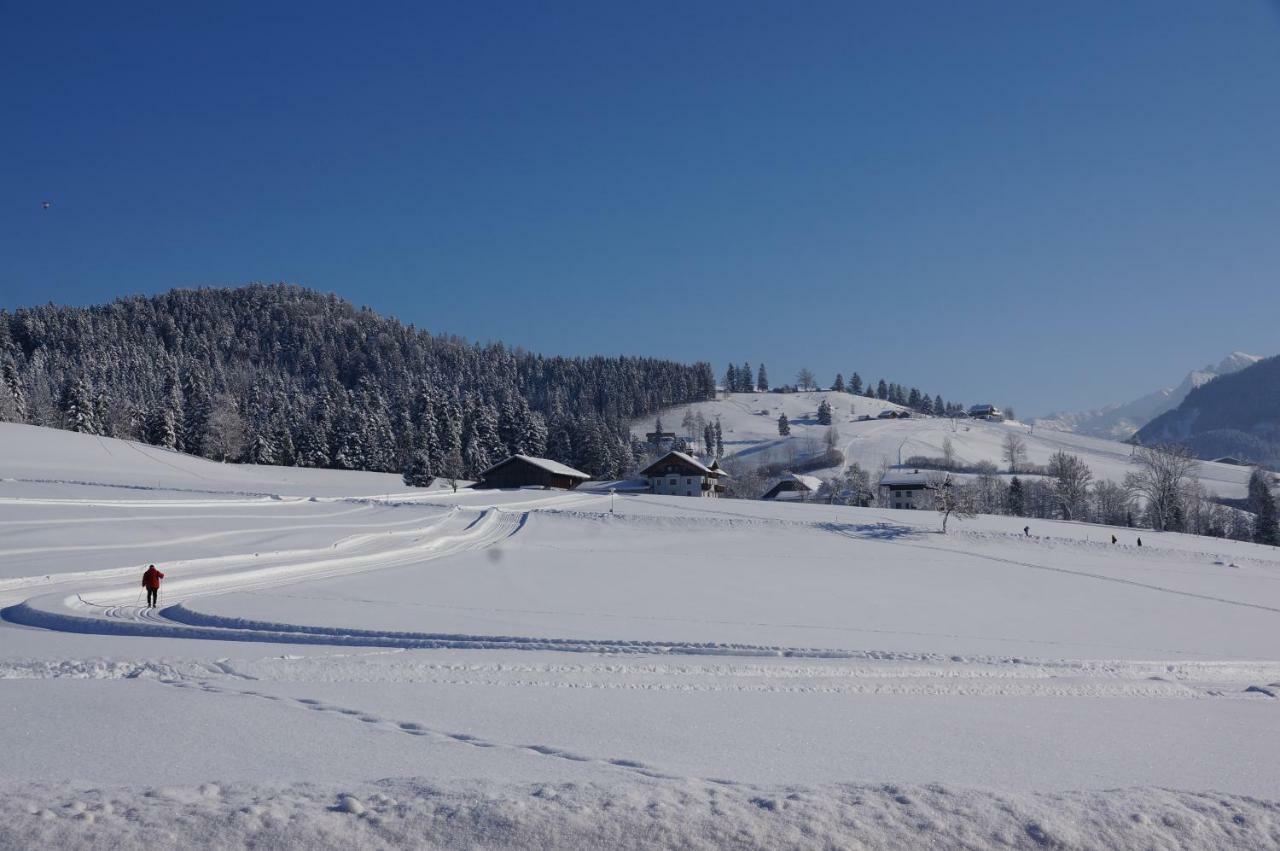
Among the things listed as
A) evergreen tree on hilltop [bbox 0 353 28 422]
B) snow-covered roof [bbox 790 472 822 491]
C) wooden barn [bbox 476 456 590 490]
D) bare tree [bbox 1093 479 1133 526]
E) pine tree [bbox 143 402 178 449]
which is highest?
evergreen tree on hilltop [bbox 0 353 28 422]

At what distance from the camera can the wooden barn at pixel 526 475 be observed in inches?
3223

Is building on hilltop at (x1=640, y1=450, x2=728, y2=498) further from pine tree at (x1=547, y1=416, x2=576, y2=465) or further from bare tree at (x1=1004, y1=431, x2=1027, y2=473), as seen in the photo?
bare tree at (x1=1004, y1=431, x2=1027, y2=473)

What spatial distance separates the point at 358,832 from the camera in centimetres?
600

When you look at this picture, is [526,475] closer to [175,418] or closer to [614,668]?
[175,418]

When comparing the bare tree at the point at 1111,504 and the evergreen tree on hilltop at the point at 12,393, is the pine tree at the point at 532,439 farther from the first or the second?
the bare tree at the point at 1111,504

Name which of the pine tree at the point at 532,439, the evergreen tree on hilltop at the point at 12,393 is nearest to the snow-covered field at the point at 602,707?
the evergreen tree on hilltop at the point at 12,393

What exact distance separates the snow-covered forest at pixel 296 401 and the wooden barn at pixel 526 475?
6.77 m

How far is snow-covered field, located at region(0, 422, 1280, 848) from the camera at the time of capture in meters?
6.36

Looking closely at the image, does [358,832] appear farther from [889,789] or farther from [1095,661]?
[1095,661]

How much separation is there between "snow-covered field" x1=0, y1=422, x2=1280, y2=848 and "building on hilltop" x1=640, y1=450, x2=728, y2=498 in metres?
57.8

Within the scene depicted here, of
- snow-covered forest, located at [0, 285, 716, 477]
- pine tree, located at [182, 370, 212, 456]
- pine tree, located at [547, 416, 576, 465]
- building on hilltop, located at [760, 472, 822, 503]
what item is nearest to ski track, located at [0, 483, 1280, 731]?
snow-covered forest, located at [0, 285, 716, 477]

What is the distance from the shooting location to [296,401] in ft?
350

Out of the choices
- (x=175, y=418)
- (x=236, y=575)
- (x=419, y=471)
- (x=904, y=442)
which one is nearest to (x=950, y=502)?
(x=236, y=575)

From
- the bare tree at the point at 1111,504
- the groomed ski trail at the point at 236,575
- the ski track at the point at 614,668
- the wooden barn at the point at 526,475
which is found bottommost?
the bare tree at the point at 1111,504
